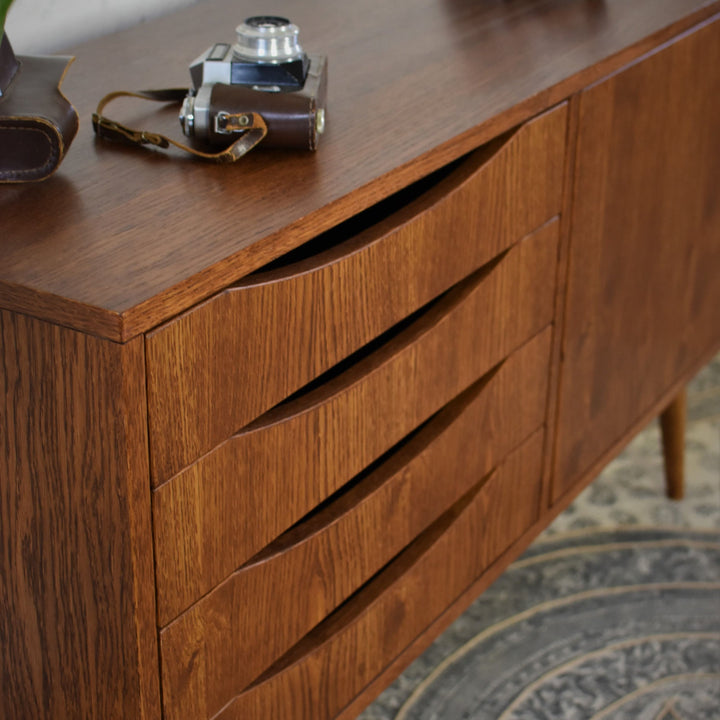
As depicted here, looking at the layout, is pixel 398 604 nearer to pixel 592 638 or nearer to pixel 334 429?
pixel 334 429

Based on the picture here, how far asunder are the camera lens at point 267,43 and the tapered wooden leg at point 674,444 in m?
0.85

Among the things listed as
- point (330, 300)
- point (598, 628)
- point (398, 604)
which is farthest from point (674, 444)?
point (330, 300)

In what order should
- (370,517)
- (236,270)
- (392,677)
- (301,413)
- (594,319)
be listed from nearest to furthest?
(236,270) → (301,413) → (370,517) → (392,677) → (594,319)

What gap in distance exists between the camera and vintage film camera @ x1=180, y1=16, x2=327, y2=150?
755mm

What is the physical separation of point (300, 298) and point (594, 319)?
0.51 meters

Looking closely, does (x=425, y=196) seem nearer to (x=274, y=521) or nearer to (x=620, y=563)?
(x=274, y=521)

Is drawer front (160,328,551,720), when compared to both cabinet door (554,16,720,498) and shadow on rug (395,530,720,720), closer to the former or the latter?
cabinet door (554,16,720,498)

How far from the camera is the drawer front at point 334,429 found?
0.68m

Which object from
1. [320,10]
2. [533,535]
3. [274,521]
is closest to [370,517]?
[274,521]

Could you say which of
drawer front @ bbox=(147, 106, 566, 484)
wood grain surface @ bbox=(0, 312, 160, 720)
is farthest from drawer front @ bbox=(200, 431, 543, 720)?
drawer front @ bbox=(147, 106, 566, 484)

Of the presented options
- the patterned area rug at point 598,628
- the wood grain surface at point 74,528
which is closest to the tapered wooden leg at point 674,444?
the patterned area rug at point 598,628

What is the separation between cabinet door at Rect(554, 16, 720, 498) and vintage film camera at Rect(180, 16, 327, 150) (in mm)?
292

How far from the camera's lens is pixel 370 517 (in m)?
0.86

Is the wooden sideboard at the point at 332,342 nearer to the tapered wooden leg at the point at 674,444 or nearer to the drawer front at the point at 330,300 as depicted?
the drawer front at the point at 330,300
